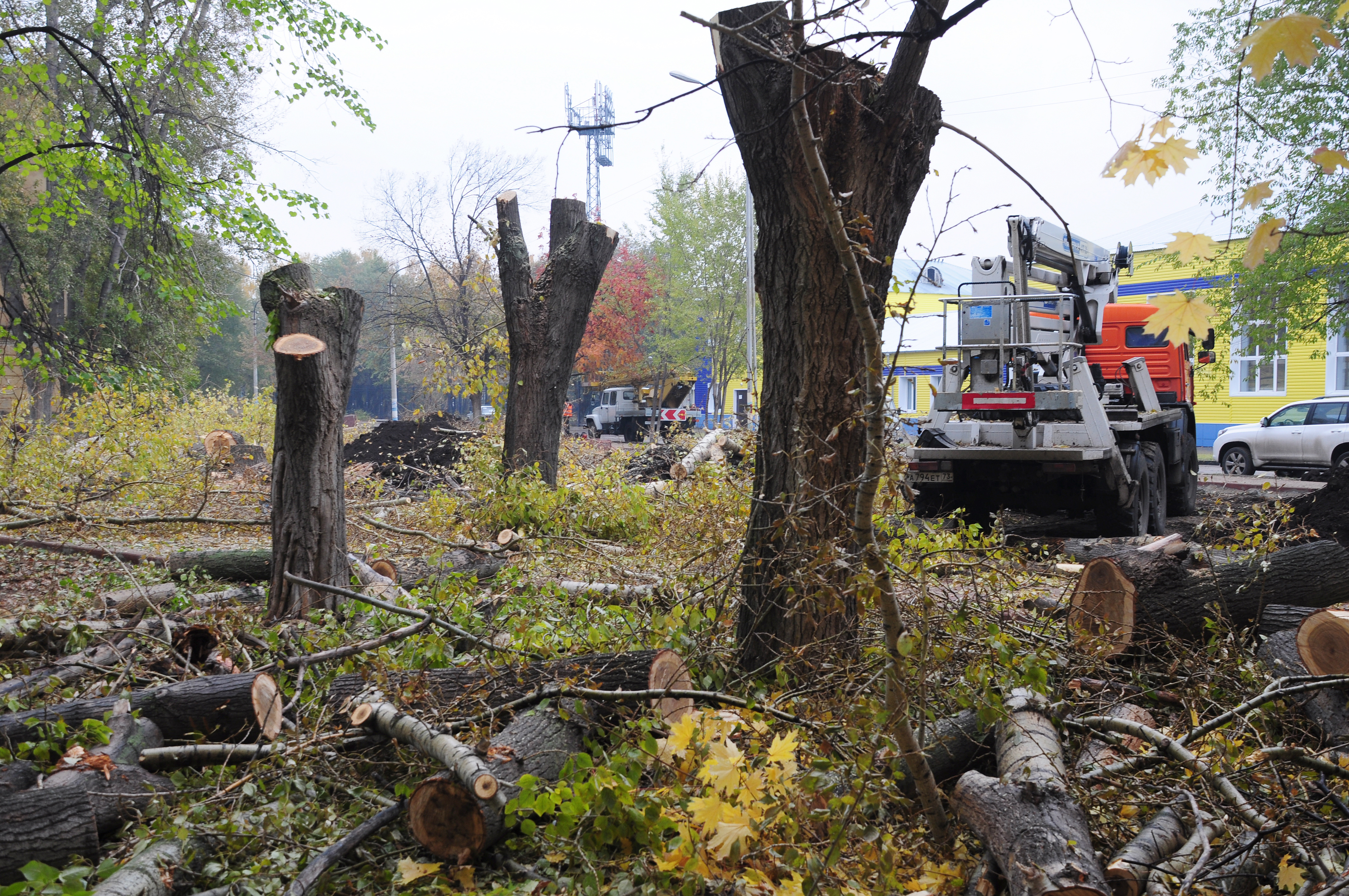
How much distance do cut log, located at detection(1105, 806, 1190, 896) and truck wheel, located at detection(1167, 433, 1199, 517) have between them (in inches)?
385

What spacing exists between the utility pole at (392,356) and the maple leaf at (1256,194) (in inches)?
856

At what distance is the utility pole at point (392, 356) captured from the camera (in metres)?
26.4

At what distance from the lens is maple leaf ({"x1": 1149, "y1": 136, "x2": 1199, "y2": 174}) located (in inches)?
87.3

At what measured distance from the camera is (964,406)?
29.7ft

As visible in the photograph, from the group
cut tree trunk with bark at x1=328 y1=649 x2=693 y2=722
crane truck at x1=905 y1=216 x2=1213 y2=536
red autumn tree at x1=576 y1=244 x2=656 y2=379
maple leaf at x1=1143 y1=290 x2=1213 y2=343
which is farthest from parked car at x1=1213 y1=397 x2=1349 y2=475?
red autumn tree at x1=576 y1=244 x2=656 y2=379

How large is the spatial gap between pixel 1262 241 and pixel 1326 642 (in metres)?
2.30

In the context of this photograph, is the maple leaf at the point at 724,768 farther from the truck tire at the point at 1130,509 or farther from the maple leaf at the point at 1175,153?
the truck tire at the point at 1130,509

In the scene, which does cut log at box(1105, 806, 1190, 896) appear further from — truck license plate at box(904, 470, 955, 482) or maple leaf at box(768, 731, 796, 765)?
truck license plate at box(904, 470, 955, 482)

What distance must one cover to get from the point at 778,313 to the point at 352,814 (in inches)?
106

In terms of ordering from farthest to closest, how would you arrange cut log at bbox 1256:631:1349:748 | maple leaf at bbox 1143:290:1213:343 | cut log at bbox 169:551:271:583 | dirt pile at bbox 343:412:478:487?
dirt pile at bbox 343:412:478:487 → cut log at bbox 169:551:271:583 → cut log at bbox 1256:631:1349:748 → maple leaf at bbox 1143:290:1213:343

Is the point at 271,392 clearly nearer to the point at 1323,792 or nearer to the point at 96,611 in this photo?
the point at 96,611

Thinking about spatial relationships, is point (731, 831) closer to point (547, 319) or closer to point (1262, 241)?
point (1262, 241)

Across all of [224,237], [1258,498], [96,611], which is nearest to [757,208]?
[96,611]

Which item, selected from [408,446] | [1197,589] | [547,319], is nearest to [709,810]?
[1197,589]
